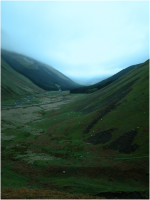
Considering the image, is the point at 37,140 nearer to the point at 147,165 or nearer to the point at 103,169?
the point at 103,169

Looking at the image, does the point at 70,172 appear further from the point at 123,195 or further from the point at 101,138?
the point at 101,138

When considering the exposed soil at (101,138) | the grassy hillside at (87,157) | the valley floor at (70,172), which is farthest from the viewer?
the exposed soil at (101,138)

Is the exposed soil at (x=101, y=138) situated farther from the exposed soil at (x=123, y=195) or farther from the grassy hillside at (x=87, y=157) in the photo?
the exposed soil at (x=123, y=195)

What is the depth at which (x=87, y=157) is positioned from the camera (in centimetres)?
4447

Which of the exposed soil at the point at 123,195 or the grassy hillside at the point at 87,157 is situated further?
the grassy hillside at the point at 87,157

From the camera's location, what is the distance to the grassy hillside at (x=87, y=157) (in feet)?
101

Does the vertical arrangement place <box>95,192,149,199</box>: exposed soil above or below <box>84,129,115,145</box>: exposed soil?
below

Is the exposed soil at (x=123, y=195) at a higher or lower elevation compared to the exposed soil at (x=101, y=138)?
lower

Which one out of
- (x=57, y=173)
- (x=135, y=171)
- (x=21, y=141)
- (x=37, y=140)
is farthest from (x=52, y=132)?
(x=135, y=171)

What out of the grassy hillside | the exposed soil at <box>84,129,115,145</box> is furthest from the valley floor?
the exposed soil at <box>84,129,115,145</box>

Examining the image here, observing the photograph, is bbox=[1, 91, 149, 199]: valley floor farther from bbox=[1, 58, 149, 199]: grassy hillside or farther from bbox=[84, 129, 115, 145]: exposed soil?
bbox=[84, 129, 115, 145]: exposed soil

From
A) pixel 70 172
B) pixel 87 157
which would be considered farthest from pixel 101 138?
pixel 70 172

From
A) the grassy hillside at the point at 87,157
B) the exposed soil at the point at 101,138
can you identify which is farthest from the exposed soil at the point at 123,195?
the exposed soil at the point at 101,138

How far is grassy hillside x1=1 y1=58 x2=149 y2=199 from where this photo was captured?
101ft
